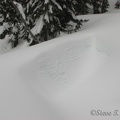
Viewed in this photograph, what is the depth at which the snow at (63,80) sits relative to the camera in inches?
171

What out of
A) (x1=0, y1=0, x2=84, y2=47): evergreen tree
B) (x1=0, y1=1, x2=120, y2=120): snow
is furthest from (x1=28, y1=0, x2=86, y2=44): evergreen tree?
(x1=0, y1=1, x2=120, y2=120): snow

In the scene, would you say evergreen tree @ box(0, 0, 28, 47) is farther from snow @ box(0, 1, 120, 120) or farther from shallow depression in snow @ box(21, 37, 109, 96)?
shallow depression in snow @ box(21, 37, 109, 96)

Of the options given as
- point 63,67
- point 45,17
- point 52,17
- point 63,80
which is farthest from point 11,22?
point 63,80

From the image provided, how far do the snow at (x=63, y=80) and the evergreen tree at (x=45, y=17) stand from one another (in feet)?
9.72

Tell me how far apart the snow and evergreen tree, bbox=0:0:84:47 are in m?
2.96

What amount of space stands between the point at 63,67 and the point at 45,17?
4.47 meters

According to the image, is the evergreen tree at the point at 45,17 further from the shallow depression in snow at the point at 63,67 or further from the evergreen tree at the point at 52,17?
the shallow depression in snow at the point at 63,67

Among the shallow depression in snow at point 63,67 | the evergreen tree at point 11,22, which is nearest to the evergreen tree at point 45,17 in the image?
the evergreen tree at point 11,22

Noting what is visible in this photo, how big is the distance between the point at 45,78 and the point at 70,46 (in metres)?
1.86

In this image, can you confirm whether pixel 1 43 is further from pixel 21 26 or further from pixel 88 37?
pixel 88 37

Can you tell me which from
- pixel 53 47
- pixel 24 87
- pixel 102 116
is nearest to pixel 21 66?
pixel 24 87

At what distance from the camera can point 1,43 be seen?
537 inches

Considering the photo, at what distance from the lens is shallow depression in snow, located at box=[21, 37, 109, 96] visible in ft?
17.2

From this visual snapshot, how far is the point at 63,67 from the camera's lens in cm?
590
